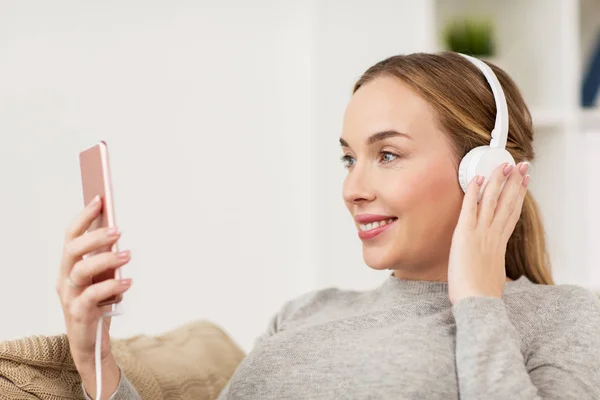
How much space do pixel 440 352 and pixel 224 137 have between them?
4.39 feet

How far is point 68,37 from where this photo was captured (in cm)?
217

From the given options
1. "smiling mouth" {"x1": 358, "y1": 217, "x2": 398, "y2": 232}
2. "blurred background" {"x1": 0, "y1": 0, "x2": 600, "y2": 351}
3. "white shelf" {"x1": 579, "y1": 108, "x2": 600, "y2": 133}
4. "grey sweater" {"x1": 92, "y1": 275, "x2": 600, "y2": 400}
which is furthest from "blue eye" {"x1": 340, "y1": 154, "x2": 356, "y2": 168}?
"white shelf" {"x1": 579, "y1": 108, "x2": 600, "y2": 133}

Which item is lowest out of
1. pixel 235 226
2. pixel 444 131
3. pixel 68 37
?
pixel 235 226

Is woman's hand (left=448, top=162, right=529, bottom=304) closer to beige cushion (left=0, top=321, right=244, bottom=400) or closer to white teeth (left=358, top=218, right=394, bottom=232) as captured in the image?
white teeth (left=358, top=218, right=394, bottom=232)

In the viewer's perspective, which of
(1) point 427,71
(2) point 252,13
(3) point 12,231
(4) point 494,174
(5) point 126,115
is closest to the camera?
(4) point 494,174

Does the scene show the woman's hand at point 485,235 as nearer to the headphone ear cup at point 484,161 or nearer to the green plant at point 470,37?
the headphone ear cup at point 484,161

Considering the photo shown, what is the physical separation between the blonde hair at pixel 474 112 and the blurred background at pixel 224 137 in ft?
2.90

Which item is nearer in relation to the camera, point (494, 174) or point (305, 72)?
point (494, 174)

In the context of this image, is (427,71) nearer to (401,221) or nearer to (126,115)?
(401,221)

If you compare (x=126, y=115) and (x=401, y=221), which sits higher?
(x=126, y=115)

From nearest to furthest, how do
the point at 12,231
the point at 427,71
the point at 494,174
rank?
the point at 494,174 < the point at 427,71 < the point at 12,231

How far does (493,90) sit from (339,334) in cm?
48

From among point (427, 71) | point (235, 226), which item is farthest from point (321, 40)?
point (427, 71)

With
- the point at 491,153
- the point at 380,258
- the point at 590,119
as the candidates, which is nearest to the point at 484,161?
the point at 491,153
